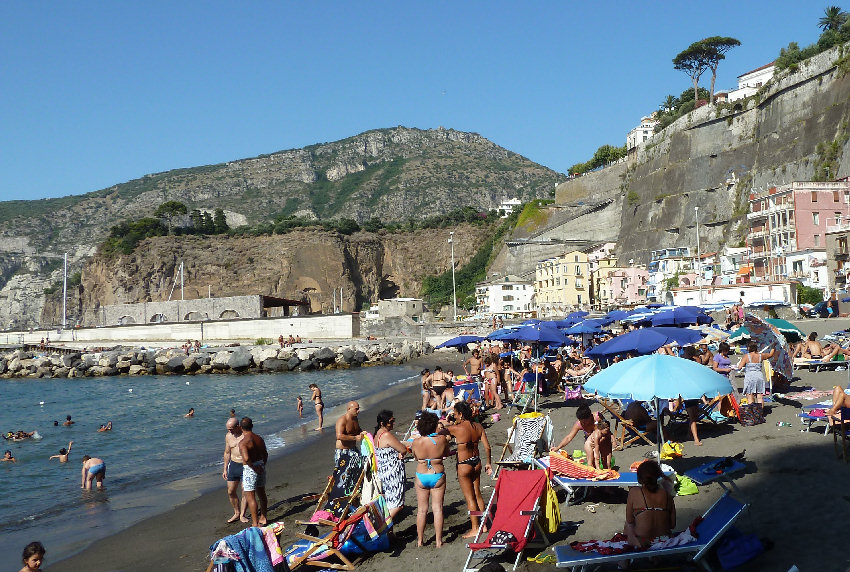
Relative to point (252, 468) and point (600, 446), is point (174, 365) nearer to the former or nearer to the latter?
point (252, 468)

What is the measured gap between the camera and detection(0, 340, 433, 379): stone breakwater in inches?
1638

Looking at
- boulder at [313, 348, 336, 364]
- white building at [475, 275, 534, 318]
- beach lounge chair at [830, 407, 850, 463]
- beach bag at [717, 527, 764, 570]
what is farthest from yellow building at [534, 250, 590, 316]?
beach bag at [717, 527, 764, 570]

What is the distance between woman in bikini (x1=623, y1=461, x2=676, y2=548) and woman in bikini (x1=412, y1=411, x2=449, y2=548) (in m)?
1.82

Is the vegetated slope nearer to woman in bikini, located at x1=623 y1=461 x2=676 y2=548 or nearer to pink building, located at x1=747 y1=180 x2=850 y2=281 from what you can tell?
pink building, located at x1=747 y1=180 x2=850 y2=281

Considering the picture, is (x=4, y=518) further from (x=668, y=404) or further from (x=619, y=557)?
(x=668, y=404)

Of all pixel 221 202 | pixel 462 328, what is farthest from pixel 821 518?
pixel 221 202

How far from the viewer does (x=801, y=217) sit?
40531 millimetres

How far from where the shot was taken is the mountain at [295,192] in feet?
484

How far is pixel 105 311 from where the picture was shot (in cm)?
6775

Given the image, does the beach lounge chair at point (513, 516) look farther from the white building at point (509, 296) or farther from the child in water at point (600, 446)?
the white building at point (509, 296)

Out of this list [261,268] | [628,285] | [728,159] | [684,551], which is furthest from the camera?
[261,268]

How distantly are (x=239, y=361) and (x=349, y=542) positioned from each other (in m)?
36.7

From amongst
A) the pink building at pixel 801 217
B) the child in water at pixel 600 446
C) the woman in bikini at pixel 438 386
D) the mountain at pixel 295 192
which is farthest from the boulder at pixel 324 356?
the mountain at pixel 295 192

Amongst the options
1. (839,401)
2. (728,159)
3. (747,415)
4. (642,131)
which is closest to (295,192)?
(642,131)
